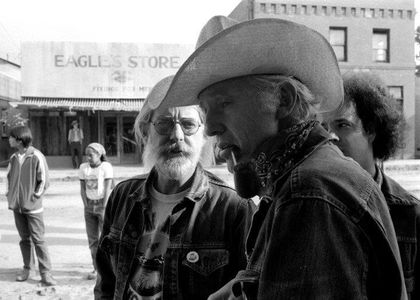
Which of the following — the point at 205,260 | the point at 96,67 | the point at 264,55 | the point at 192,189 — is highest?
the point at 96,67

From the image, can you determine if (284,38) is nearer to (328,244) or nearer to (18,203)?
(328,244)

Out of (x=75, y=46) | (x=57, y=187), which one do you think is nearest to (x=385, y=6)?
(x=75, y=46)

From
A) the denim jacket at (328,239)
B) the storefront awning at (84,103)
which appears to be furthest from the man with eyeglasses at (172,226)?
the storefront awning at (84,103)

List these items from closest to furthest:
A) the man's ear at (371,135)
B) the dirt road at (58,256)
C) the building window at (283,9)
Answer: the man's ear at (371,135) < the dirt road at (58,256) < the building window at (283,9)

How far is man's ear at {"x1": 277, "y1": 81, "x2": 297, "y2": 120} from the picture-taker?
51.0 inches

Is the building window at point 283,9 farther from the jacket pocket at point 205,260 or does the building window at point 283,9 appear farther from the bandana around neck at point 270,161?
the bandana around neck at point 270,161

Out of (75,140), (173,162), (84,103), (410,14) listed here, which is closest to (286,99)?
(173,162)

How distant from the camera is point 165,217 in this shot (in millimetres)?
2172

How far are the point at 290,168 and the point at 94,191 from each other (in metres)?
5.06

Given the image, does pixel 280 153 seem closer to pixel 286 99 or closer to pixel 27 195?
pixel 286 99

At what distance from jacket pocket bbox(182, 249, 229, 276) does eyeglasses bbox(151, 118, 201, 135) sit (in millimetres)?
737

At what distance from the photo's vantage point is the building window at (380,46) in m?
22.7

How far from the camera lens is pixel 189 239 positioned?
202cm

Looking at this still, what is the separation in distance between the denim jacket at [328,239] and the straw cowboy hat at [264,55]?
412 mm
